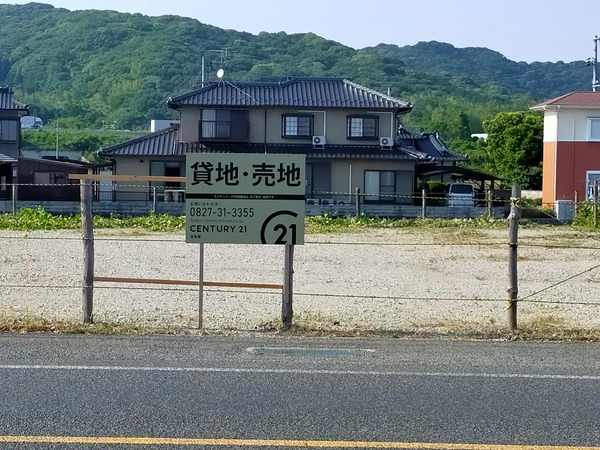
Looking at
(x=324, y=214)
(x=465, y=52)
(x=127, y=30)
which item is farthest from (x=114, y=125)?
(x=465, y=52)

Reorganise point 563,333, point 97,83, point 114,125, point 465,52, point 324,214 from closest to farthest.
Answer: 1. point 563,333
2. point 324,214
3. point 114,125
4. point 97,83
5. point 465,52

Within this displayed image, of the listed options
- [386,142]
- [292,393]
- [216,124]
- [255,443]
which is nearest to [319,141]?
[386,142]

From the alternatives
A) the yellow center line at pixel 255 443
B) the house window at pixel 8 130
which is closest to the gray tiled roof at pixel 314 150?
the house window at pixel 8 130

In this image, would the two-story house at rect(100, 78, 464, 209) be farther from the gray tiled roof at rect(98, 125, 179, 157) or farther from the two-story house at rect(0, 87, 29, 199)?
the two-story house at rect(0, 87, 29, 199)

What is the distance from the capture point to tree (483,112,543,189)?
164 ft

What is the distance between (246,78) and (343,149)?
7479 centimetres

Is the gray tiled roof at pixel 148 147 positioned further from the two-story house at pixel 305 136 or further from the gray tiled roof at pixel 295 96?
the gray tiled roof at pixel 295 96

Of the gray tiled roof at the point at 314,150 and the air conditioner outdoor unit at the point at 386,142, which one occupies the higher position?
the air conditioner outdoor unit at the point at 386,142

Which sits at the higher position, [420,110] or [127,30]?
[127,30]

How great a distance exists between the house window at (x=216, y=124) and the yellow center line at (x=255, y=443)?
3582 centimetres

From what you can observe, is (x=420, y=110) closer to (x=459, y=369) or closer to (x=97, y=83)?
(x=97, y=83)

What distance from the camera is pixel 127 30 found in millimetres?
129375

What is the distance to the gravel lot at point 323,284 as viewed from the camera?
33.8ft

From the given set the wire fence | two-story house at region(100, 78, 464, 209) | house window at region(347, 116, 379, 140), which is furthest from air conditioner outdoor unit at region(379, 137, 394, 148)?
the wire fence
